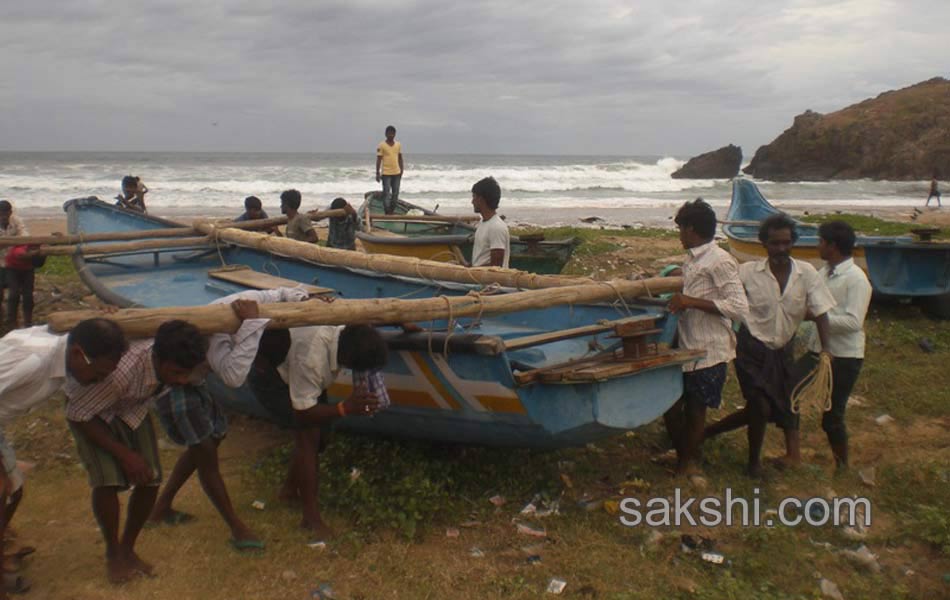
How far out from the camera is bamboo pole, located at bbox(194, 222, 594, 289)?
16.0ft

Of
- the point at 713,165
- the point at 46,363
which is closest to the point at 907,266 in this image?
the point at 46,363

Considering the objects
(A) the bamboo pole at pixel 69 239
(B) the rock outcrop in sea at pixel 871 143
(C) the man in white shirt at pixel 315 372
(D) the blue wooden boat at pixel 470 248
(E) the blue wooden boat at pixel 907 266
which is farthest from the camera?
(B) the rock outcrop in sea at pixel 871 143

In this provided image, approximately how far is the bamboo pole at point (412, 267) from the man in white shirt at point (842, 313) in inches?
53.2

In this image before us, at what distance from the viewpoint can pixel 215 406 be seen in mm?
3490

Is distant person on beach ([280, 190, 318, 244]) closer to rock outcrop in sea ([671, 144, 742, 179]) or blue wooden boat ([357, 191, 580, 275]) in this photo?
blue wooden boat ([357, 191, 580, 275])

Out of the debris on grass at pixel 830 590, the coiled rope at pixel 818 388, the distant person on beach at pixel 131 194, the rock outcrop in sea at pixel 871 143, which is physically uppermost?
the rock outcrop in sea at pixel 871 143

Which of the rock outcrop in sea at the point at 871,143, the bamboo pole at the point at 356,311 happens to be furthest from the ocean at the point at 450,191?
the bamboo pole at the point at 356,311

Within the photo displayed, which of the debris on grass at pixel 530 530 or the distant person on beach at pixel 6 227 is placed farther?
the distant person on beach at pixel 6 227

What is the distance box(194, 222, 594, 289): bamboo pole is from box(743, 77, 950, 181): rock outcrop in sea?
1773 inches

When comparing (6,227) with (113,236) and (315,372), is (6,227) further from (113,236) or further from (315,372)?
(315,372)

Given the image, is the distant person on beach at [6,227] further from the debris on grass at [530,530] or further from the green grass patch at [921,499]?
the green grass patch at [921,499]

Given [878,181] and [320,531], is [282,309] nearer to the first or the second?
[320,531]

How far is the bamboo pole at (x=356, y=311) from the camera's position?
3088 millimetres

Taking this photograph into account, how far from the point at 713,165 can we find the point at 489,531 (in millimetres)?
53902
